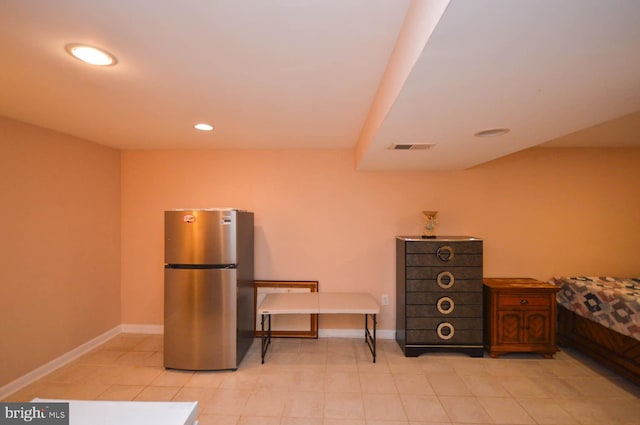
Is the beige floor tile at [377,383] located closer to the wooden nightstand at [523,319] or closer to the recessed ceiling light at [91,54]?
the wooden nightstand at [523,319]

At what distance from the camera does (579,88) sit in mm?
1203

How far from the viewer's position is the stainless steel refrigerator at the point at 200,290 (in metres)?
2.42

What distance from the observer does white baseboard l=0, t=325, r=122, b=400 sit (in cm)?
215

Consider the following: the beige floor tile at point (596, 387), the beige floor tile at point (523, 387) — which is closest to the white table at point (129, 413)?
the beige floor tile at point (523, 387)

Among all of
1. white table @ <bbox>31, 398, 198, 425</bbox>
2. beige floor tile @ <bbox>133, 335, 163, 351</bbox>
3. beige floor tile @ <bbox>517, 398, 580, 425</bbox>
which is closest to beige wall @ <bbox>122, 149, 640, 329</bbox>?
beige floor tile @ <bbox>133, 335, 163, 351</bbox>

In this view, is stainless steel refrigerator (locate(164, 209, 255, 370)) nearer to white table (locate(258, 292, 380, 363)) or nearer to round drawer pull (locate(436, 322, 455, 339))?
white table (locate(258, 292, 380, 363))

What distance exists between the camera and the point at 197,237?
2.42 m

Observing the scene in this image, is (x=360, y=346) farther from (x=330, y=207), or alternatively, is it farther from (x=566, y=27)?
(x=566, y=27)

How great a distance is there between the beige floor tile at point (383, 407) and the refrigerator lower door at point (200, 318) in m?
1.22

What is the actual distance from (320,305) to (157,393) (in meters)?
1.51

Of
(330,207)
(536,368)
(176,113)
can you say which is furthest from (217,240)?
(536,368)

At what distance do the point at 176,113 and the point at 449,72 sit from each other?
1960 millimetres

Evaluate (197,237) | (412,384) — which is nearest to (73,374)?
(197,237)

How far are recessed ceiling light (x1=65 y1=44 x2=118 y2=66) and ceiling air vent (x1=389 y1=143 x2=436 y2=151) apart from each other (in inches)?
71.5
